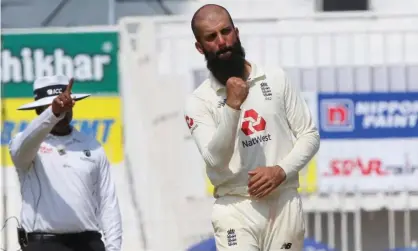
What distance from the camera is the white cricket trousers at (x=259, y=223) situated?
4.96 meters

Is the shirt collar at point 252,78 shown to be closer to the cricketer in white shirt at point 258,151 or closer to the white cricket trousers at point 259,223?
the cricketer in white shirt at point 258,151

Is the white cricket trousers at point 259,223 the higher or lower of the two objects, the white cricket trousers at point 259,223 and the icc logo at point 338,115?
the lower

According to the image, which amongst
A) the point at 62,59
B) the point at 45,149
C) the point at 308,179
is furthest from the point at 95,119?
the point at 45,149

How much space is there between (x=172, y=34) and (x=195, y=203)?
4.07ft

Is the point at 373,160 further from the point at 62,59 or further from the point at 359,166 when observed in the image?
the point at 62,59

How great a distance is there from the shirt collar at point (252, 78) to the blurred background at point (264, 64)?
3.01m

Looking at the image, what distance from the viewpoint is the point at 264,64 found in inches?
321

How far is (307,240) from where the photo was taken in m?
8.34

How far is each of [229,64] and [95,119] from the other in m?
3.44

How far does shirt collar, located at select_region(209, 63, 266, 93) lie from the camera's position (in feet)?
16.4

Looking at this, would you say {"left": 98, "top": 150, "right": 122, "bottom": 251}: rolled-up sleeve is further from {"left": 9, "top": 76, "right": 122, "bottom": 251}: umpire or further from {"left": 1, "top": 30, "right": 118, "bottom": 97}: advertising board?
{"left": 1, "top": 30, "right": 118, "bottom": 97}: advertising board

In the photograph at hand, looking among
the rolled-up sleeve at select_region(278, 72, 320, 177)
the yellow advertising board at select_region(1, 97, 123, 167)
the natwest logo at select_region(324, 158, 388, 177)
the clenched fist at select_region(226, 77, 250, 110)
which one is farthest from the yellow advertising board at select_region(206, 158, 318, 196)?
the clenched fist at select_region(226, 77, 250, 110)

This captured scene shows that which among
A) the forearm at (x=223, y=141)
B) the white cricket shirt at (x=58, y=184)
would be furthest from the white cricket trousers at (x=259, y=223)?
the white cricket shirt at (x=58, y=184)

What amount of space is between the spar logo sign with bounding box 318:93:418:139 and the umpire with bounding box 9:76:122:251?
7.92 ft
